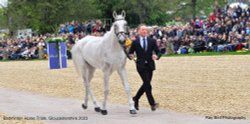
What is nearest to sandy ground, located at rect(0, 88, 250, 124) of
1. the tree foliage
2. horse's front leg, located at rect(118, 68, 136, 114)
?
horse's front leg, located at rect(118, 68, 136, 114)

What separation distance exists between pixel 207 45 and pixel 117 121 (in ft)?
72.5

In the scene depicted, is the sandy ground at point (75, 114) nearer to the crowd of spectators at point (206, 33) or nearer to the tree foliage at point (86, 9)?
the crowd of spectators at point (206, 33)

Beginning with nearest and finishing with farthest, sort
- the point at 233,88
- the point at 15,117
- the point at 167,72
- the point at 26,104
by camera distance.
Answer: the point at 15,117
the point at 26,104
the point at 233,88
the point at 167,72

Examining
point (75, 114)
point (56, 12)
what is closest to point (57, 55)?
point (75, 114)

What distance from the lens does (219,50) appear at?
102ft

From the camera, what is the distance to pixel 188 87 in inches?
633

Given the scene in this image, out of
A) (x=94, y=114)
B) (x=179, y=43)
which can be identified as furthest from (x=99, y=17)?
(x=94, y=114)

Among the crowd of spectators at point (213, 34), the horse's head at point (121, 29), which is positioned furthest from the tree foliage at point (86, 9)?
the horse's head at point (121, 29)

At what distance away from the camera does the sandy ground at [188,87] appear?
1206 centimetres

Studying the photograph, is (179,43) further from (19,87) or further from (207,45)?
(19,87)

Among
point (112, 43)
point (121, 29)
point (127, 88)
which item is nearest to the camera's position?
point (121, 29)

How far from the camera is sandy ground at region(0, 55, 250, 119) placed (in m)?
12.1

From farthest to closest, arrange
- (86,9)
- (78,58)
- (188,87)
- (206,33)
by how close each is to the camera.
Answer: (86,9) < (206,33) < (188,87) < (78,58)

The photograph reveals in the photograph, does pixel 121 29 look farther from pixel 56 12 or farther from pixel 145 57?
pixel 56 12
